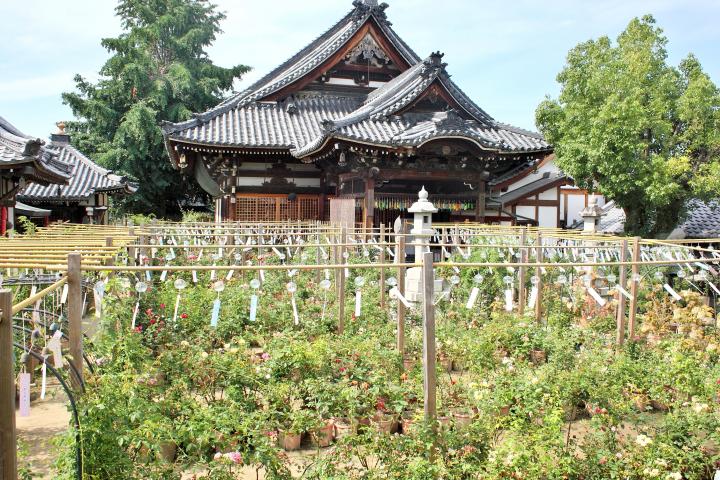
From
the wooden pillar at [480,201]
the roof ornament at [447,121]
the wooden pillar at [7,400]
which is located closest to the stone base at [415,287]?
the roof ornament at [447,121]

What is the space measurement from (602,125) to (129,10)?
27724 mm

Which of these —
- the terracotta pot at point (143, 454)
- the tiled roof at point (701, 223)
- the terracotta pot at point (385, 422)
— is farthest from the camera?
the tiled roof at point (701, 223)

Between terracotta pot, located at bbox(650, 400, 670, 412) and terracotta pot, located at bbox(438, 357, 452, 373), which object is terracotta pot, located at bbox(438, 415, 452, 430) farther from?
terracotta pot, located at bbox(650, 400, 670, 412)

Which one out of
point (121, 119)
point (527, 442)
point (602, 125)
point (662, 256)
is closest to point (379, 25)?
point (602, 125)

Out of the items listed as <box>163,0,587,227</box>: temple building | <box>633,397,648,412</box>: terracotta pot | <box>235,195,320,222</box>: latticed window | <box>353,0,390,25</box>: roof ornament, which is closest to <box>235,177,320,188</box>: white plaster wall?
<box>163,0,587,227</box>: temple building

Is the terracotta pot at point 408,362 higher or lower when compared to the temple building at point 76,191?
lower

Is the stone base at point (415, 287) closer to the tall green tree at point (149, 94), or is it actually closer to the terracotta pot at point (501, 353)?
the terracotta pot at point (501, 353)

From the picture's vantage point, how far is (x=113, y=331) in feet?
17.3

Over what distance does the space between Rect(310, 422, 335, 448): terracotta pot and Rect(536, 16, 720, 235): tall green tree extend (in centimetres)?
1192

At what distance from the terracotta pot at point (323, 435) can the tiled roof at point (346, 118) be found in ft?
32.2

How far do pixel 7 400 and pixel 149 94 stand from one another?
28377 millimetres

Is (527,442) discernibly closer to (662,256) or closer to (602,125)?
(662,256)

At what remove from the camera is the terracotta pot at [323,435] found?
4668mm

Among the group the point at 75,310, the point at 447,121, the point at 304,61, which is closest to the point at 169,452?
the point at 75,310
